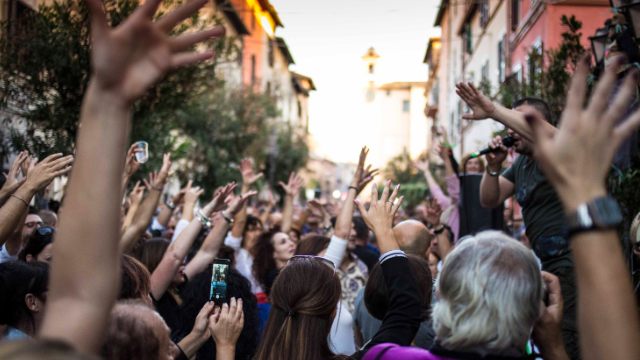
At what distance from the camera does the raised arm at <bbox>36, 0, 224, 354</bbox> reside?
49.3 inches

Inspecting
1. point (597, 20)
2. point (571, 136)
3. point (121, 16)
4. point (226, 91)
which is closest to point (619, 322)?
point (571, 136)

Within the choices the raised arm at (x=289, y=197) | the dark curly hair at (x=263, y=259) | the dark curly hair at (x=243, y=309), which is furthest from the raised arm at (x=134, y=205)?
the dark curly hair at (x=243, y=309)

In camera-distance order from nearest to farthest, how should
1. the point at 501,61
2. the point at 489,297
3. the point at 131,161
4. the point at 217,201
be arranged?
the point at 489,297 → the point at 217,201 → the point at 131,161 → the point at 501,61

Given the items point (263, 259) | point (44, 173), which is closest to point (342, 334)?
point (44, 173)

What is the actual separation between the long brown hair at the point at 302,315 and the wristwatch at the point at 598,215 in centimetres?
142

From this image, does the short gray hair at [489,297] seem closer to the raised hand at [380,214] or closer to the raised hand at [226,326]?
the raised hand at [380,214]

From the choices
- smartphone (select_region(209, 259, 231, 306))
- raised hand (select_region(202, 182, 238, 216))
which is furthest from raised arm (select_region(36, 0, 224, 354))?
raised hand (select_region(202, 182, 238, 216))

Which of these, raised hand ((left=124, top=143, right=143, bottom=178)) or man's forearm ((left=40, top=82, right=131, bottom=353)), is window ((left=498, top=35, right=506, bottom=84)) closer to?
raised hand ((left=124, top=143, right=143, bottom=178))

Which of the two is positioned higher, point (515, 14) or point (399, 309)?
point (515, 14)

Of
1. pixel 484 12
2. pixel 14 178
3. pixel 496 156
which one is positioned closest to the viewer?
pixel 14 178

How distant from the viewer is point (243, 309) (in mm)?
3393

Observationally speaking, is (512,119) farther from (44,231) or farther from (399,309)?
(44,231)

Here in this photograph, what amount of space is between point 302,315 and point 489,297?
103 centimetres

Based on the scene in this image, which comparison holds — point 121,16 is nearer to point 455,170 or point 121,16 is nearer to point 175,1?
point 175,1
